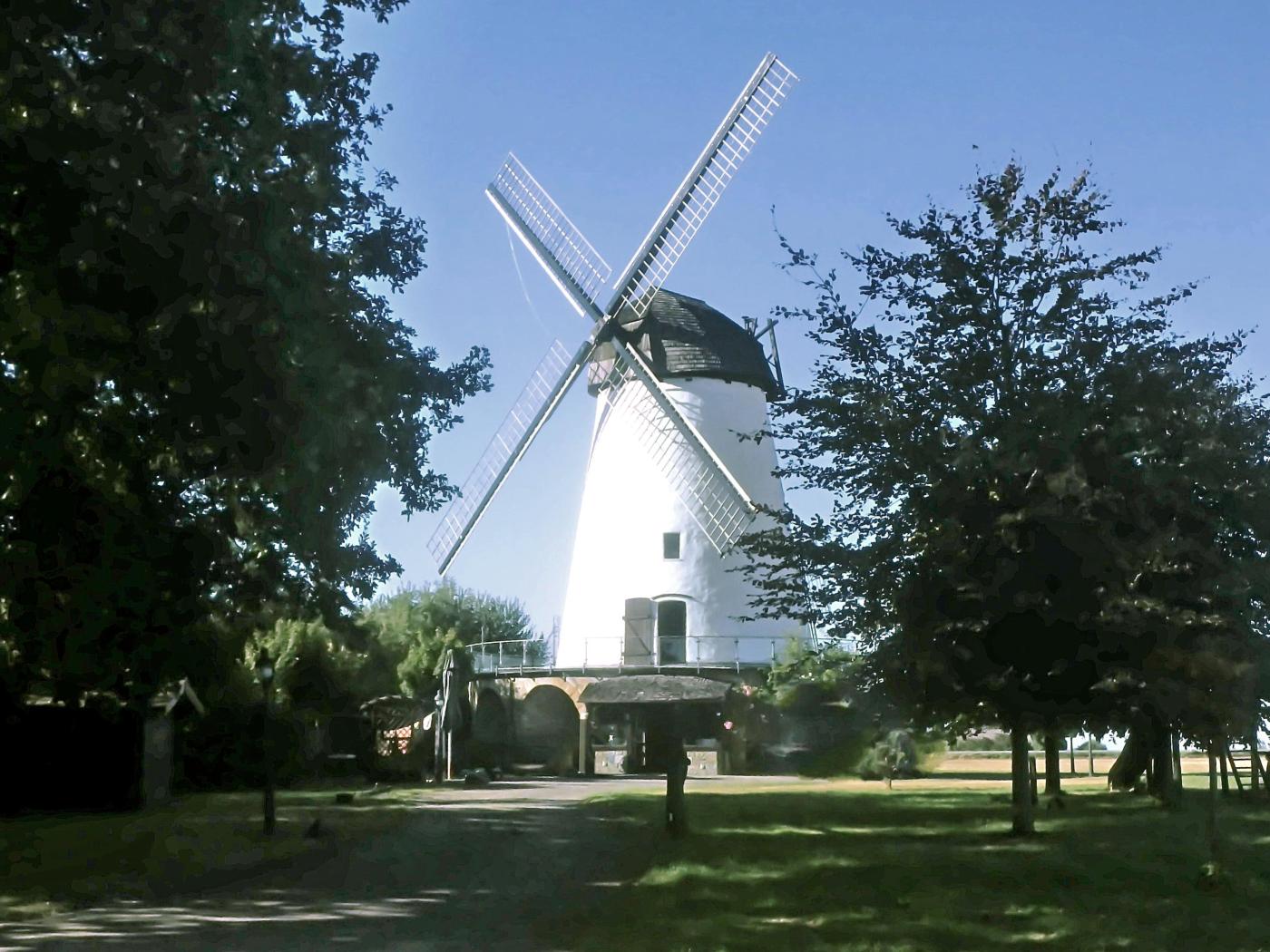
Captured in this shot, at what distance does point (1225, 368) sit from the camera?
696 inches

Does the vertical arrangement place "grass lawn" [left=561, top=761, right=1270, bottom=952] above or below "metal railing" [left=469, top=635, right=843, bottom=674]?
below

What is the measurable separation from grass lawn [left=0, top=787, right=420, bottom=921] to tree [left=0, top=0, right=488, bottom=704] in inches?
90.7

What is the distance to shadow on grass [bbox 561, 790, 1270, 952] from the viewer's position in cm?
1080

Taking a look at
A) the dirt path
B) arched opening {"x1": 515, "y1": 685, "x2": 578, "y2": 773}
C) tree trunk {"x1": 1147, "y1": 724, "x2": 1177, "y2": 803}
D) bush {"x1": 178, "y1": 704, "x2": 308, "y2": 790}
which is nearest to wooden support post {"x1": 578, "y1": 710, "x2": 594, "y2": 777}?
arched opening {"x1": 515, "y1": 685, "x2": 578, "y2": 773}

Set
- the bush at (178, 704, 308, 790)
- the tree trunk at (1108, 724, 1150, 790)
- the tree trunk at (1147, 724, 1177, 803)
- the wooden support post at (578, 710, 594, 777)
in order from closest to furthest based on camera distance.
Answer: the tree trunk at (1147, 724, 1177, 803) → the tree trunk at (1108, 724, 1150, 790) → the bush at (178, 704, 308, 790) → the wooden support post at (578, 710, 594, 777)

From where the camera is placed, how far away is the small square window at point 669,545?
43125 mm

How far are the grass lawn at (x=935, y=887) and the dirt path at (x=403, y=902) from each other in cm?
63

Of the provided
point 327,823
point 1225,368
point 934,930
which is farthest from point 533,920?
point 327,823

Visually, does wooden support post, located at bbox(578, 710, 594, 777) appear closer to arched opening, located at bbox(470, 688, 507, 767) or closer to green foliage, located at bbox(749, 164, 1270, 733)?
arched opening, located at bbox(470, 688, 507, 767)

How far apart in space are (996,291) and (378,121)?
832 cm

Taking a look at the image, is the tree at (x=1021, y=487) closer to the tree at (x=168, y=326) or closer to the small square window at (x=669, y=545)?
the tree at (x=168, y=326)

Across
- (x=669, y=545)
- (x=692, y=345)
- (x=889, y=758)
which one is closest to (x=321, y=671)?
(x=669, y=545)

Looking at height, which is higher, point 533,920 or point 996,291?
point 996,291

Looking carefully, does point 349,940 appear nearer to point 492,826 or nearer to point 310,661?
point 492,826
